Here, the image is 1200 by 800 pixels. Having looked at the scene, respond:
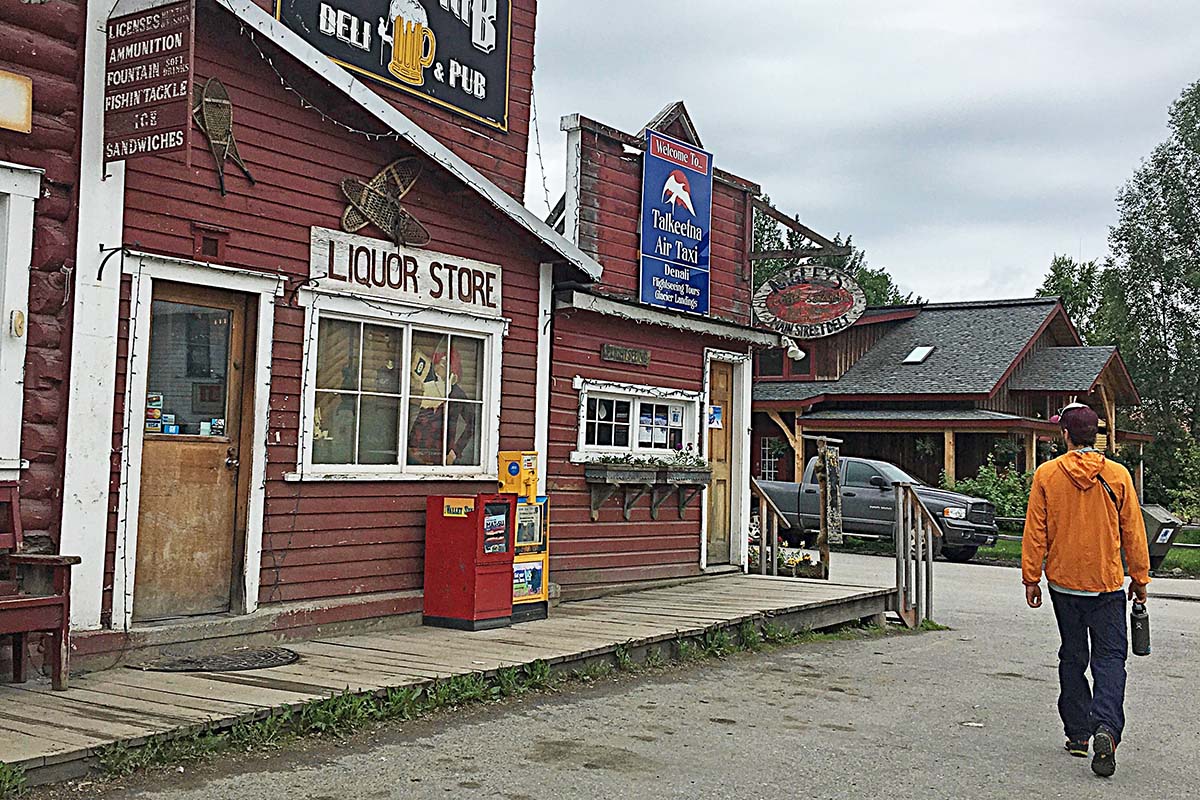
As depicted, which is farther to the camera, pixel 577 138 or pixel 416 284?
pixel 577 138

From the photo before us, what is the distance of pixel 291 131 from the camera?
28.2 feet

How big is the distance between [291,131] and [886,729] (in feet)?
17.9

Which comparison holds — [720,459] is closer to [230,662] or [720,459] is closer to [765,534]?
[765,534]

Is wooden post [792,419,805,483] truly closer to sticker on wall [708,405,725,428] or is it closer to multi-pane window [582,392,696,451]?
sticker on wall [708,405,725,428]

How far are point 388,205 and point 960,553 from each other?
15818 millimetres

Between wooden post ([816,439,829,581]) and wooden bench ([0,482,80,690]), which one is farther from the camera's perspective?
wooden post ([816,439,829,581])

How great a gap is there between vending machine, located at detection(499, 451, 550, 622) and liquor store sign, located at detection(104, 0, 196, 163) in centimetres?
379

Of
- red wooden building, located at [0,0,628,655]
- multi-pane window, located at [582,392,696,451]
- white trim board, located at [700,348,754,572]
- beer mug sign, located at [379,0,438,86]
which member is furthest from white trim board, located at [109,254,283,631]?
white trim board, located at [700,348,754,572]

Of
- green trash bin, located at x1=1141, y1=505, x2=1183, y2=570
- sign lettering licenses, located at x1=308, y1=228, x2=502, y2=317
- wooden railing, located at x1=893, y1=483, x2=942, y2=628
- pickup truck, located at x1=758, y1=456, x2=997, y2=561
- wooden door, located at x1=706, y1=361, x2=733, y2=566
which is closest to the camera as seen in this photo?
sign lettering licenses, located at x1=308, y1=228, x2=502, y2=317

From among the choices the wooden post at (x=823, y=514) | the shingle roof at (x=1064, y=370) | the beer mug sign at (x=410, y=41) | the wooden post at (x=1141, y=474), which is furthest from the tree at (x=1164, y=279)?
the beer mug sign at (x=410, y=41)

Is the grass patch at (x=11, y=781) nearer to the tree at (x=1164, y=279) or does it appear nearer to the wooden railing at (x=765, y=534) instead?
the wooden railing at (x=765, y=534)

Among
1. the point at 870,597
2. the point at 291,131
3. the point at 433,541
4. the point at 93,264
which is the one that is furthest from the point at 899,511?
the point at 93,264

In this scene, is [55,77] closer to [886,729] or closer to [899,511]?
[886,729]

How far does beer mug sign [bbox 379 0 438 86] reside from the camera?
9.66 metres
